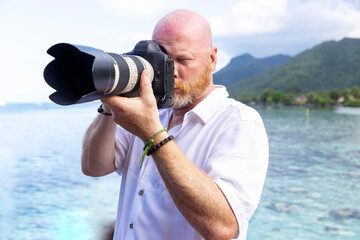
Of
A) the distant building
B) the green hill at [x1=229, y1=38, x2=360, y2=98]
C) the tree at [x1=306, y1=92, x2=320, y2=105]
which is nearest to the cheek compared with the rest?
the tree at [x1=306, y1=92, x2=320, y2=105]

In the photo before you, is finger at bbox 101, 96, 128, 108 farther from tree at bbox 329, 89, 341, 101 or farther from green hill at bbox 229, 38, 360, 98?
green hill at bbox 229, 38, 360, 98

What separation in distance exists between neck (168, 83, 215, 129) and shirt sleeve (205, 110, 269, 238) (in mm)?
279

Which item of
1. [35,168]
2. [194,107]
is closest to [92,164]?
[194,107]

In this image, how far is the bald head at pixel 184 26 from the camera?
1492mm

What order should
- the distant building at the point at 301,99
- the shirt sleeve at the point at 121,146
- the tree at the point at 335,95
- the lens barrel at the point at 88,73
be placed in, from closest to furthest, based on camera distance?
the lens barrel at the point at 88,73 < the shirt sleeve at the point at 121,146 < the tree at the point at 335,95 < the distant building at the point at 301,99

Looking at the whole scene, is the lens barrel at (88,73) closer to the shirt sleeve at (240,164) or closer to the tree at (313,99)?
the shirt sleeve at (240,164)

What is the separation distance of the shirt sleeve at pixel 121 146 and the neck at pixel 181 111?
0.20 metres

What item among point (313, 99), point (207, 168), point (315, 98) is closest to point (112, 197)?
point (207, 168)

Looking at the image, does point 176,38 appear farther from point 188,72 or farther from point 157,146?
point 157,146

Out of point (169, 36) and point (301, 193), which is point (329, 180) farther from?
point (169, 36)

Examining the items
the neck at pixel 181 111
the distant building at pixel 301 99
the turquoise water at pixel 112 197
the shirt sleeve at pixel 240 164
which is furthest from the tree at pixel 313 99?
the shirt sleeve at pixel 240 164

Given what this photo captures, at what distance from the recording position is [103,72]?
108 centimetres

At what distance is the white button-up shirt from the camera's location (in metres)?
1.21

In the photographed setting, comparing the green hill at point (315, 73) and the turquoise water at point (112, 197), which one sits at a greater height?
the turquoise water at point (112, 197)
